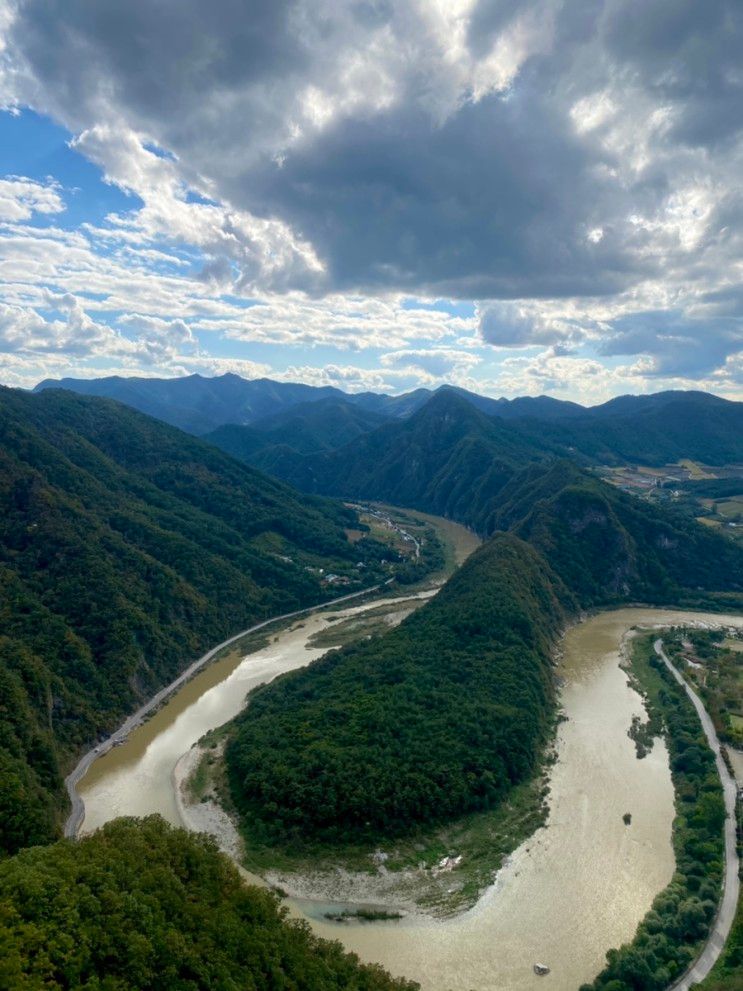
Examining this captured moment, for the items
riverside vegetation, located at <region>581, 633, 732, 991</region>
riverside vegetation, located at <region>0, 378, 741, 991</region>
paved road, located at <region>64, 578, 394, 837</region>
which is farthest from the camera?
paved road, located at <region>64, 578, 394, 837</region>

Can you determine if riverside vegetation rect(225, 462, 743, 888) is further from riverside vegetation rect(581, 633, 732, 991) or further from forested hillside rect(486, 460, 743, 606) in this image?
riverside vegetation rect(581, 633, 732, 991)

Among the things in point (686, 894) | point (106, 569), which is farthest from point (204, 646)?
point (686, 894)

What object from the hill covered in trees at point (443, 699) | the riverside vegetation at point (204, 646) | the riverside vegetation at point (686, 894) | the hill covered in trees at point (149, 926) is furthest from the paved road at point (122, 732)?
the riverside vegetation at point (686, 894)

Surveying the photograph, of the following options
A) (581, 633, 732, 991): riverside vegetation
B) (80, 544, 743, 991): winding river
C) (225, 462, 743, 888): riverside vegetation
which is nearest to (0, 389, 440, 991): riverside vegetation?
(80, 544, 743, 991): winding river

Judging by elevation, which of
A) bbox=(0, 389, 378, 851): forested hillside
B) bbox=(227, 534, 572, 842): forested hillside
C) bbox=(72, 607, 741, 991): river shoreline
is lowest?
bbox=(72, 607, 741, 991): river shoreline

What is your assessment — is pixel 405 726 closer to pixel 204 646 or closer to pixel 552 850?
pixel 552 850

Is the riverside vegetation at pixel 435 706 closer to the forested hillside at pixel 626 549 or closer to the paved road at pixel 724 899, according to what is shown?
the forested hillside at pixel 626 549
